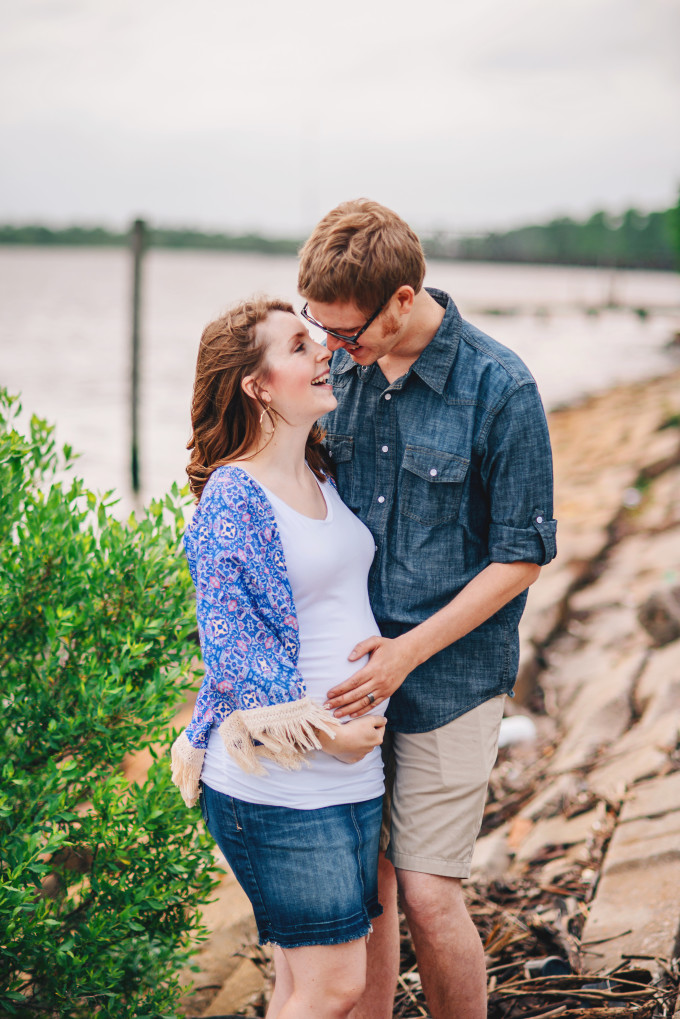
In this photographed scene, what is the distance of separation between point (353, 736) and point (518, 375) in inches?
39.5

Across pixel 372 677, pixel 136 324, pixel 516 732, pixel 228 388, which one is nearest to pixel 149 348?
pixel 136 324

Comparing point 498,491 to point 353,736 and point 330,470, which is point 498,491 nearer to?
point 330,470

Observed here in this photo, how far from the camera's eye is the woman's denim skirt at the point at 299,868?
196cm

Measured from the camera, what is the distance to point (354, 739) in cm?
202

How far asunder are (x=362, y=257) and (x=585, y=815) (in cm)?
274

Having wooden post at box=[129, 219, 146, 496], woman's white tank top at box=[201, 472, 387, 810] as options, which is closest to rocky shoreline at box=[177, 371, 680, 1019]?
woman's white tank top at box=[201, 472, 387, 810]

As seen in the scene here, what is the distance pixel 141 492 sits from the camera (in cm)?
1393

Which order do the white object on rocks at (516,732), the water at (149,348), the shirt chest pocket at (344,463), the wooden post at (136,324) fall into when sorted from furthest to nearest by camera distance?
the water at (149,348), the wooden post at (136,324), the white object on rocks at (516,732), the shirt chest pocket at (344,463)

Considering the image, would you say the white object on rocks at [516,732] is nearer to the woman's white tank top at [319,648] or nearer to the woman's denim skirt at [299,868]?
the woman's white tank top at [319,648]

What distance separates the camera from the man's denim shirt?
2.22 meters

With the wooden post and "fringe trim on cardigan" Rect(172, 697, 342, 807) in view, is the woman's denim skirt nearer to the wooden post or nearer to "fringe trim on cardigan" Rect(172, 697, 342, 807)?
"fringe trim on cardigan" Rect(172, 697, 342, 807)

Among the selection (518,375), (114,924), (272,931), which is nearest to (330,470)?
(518,375)

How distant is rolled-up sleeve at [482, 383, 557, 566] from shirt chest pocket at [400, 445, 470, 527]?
4.0 inches

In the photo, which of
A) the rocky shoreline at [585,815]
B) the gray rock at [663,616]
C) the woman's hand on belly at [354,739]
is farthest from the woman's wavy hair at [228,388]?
the gray rock at [663,616]
